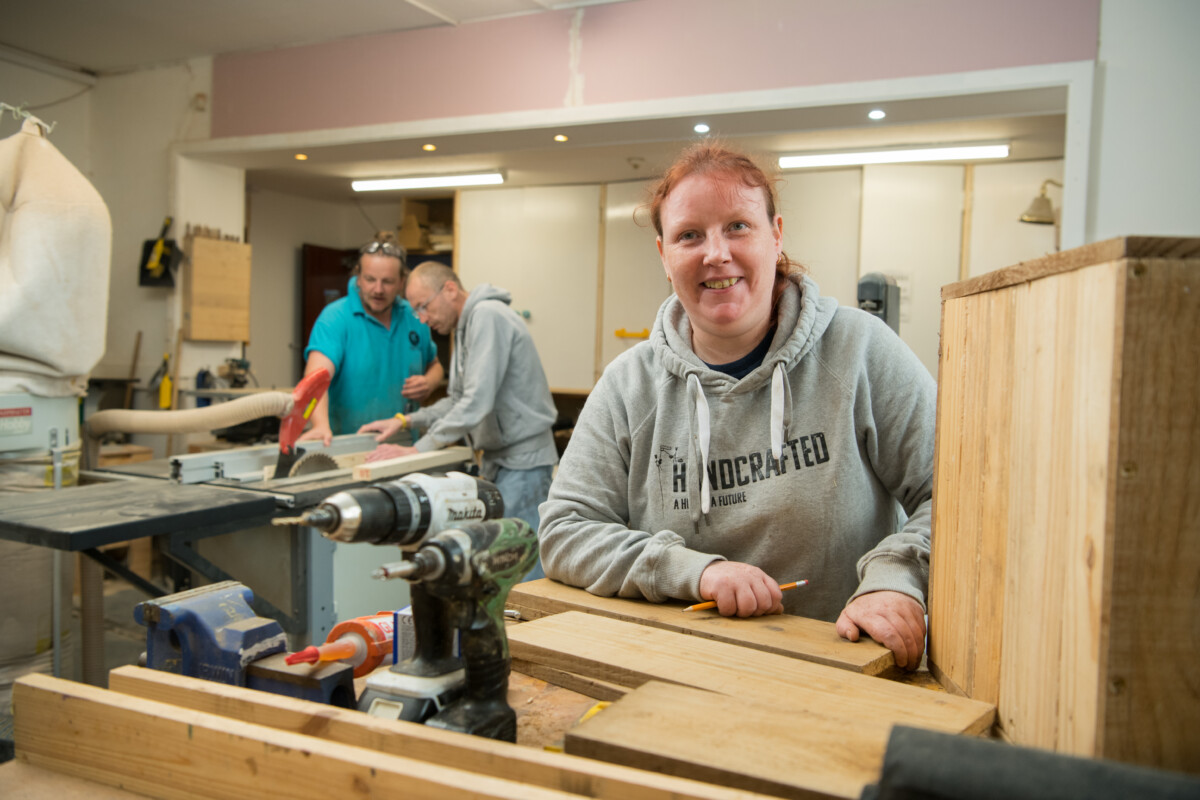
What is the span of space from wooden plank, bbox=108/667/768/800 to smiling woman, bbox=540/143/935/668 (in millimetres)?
540

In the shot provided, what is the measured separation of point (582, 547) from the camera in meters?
1.33

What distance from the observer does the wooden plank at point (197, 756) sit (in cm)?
68

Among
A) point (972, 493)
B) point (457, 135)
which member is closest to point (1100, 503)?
point (972, 493)

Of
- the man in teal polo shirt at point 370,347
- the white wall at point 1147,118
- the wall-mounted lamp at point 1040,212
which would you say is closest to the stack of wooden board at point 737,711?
the man in teal polo shirt at point 370,347

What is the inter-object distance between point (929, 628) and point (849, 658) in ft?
0.56

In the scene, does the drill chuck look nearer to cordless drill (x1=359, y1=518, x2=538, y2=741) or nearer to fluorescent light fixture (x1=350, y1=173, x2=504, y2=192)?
cordless drill (x1=359, y1=518, x2=538, y2=741)

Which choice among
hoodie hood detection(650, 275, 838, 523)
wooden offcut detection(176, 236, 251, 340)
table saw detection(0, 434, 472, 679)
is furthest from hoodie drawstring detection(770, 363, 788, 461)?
wooden offcut detection(176, 236, 251, 340)

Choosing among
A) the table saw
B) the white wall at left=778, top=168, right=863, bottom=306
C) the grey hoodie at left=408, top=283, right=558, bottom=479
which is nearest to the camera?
the table saw

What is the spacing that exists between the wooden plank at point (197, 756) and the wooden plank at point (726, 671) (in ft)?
0.90

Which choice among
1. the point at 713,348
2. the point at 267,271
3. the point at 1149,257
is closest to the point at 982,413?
the point at 1149,257

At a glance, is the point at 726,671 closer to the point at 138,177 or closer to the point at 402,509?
the point at 402,509

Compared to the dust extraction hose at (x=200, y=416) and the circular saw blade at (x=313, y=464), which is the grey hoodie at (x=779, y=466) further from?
the dust extraction hose at (x=200, y=416)

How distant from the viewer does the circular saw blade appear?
283 cm

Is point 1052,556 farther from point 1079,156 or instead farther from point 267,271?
point 267,271
